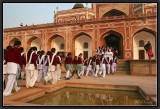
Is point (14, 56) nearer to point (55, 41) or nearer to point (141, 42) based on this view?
point (141, 42)

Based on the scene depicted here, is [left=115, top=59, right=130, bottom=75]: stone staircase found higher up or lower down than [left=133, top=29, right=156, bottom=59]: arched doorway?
lower down

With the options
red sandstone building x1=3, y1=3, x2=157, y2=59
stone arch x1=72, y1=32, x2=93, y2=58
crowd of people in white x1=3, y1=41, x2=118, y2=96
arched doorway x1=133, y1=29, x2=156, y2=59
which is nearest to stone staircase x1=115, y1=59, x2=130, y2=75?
crowd of people in white x1=3, y1=41, x2=118, y2=96

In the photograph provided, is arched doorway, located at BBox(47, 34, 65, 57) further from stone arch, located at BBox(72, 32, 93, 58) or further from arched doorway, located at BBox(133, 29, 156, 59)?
arched doorway, located at BBox(133, 29, 156, 59)

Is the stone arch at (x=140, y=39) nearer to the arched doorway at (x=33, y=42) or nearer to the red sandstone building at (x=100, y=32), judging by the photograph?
the red sandstone building at (x=100, y=32)

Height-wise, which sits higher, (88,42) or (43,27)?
(43,27)

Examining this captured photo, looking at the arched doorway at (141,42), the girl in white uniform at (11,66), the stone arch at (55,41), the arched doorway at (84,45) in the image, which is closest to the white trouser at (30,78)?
the girl in white uniform at (11,66)

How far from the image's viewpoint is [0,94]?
4035 mm

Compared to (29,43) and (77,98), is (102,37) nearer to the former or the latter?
(29,43)

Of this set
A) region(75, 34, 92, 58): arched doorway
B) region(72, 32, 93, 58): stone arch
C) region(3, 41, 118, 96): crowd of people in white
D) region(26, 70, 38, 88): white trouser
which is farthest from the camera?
region(75, 34, 92, 58): arched doorway

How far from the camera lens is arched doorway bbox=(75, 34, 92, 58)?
22497 mm

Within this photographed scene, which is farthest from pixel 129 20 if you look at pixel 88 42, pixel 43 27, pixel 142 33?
pixel 43 27

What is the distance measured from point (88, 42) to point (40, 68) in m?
15.2

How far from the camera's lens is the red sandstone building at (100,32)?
62.1 feet

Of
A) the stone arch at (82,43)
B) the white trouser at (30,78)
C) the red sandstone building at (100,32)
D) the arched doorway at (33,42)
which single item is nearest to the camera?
the white trouser at (30,78)
